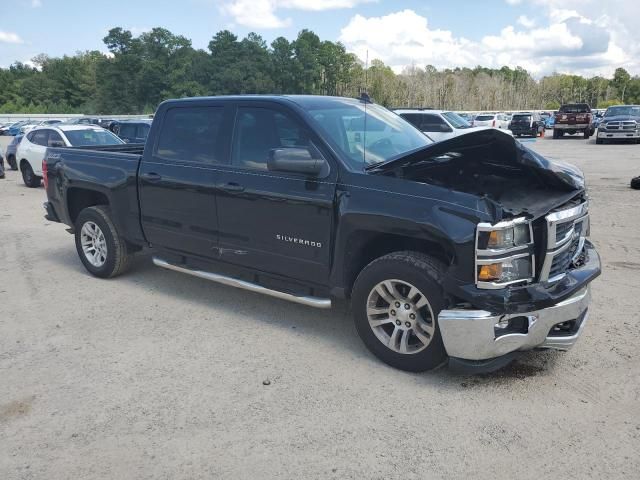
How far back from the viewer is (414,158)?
401cm

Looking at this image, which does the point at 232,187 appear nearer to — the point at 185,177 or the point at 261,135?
the point at 261,135

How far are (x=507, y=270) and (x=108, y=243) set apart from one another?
4.44 m

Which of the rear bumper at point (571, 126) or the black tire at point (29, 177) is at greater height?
the rear bumper at point (571, 126)

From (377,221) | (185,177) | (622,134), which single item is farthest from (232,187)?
(622,134)

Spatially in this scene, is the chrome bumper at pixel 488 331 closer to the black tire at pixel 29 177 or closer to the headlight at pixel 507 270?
the headlight at pixel 507 270

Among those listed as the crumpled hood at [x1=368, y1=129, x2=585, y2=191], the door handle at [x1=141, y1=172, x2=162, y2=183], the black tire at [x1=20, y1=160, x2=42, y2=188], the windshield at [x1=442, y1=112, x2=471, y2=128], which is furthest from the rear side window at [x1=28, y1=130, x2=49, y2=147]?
the crumpled hood at [x1=368, y1=129, x2=585, y2=191]

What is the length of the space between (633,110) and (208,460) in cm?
2948

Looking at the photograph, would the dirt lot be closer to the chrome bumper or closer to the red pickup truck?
the chrome bumper

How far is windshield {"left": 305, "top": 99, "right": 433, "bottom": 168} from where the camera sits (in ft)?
14.8

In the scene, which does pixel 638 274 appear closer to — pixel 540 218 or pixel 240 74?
pixel 540 218

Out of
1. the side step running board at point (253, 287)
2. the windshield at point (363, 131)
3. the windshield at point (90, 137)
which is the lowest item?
the side step running board at point (253, 287)

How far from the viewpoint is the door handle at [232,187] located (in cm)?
487

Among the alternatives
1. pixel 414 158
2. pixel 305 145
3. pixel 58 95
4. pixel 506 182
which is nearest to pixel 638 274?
pixel 506 182

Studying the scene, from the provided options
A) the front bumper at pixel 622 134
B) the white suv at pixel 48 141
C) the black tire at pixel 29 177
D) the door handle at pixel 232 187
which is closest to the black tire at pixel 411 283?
the door handle at pixel 232 187
